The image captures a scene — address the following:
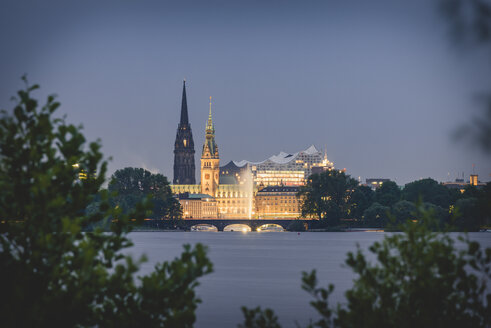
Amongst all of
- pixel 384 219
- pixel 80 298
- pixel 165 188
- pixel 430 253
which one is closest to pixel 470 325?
pixel 430 253

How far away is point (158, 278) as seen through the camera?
39.3ft

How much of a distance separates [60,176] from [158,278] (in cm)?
216

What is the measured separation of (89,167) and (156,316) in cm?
262

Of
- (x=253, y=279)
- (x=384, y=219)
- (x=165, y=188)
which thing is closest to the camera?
(x=253, y=279)

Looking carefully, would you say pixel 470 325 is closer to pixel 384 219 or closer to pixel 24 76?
pixel 24 76

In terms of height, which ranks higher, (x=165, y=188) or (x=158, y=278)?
(x=165, y=188)

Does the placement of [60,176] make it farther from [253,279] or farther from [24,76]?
[253,279]

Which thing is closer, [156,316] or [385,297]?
[156,316]

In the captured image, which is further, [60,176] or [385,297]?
[385,297]

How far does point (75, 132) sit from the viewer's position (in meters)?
12.5

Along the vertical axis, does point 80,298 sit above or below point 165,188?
below

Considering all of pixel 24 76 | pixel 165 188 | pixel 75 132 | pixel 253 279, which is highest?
pixel 165 188

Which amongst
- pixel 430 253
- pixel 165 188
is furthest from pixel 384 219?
pixel 430 253

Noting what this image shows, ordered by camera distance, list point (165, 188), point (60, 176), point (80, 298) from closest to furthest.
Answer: point (80, 298), point (60, 176), point (165, 188)
